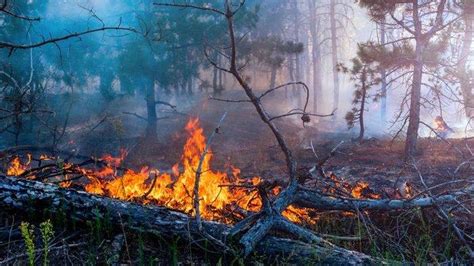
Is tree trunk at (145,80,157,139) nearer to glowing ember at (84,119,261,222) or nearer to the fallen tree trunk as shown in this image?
glowing ember at (84,119,261,222)

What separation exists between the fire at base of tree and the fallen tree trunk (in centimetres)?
1

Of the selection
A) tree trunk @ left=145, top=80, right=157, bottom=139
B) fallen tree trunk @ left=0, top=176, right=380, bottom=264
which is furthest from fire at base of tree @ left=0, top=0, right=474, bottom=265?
tree trunk @ left=145, top=80, right=157, bottom=139

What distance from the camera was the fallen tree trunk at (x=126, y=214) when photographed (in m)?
3.49

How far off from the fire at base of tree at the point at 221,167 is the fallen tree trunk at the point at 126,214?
0.01 m

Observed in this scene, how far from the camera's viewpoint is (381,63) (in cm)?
1135

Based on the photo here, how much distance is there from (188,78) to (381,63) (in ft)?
32.1

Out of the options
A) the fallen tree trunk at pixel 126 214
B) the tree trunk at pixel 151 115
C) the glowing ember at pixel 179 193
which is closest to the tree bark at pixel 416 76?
the glowing ember at pixel 179 193

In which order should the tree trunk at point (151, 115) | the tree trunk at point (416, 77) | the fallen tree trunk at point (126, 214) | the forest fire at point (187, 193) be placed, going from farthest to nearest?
the tree trunk at point (151, 115)
the tree trunk at point (416, 77)
the forest fire at point (187, 193)
the fallen tree trunk at point (126, 214)

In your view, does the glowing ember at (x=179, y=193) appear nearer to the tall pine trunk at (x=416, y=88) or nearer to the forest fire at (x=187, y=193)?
the forest fire at (x=187, y=193)

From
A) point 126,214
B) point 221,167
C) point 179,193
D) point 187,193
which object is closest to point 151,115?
point 221,167

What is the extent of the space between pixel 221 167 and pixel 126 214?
874 centimetres

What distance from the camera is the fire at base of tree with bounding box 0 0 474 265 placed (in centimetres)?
356

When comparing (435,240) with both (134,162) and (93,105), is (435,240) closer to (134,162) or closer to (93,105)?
(134,162)

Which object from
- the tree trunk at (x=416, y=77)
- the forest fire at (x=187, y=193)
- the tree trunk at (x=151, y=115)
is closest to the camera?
the forest fire at (x=187, y=193)
